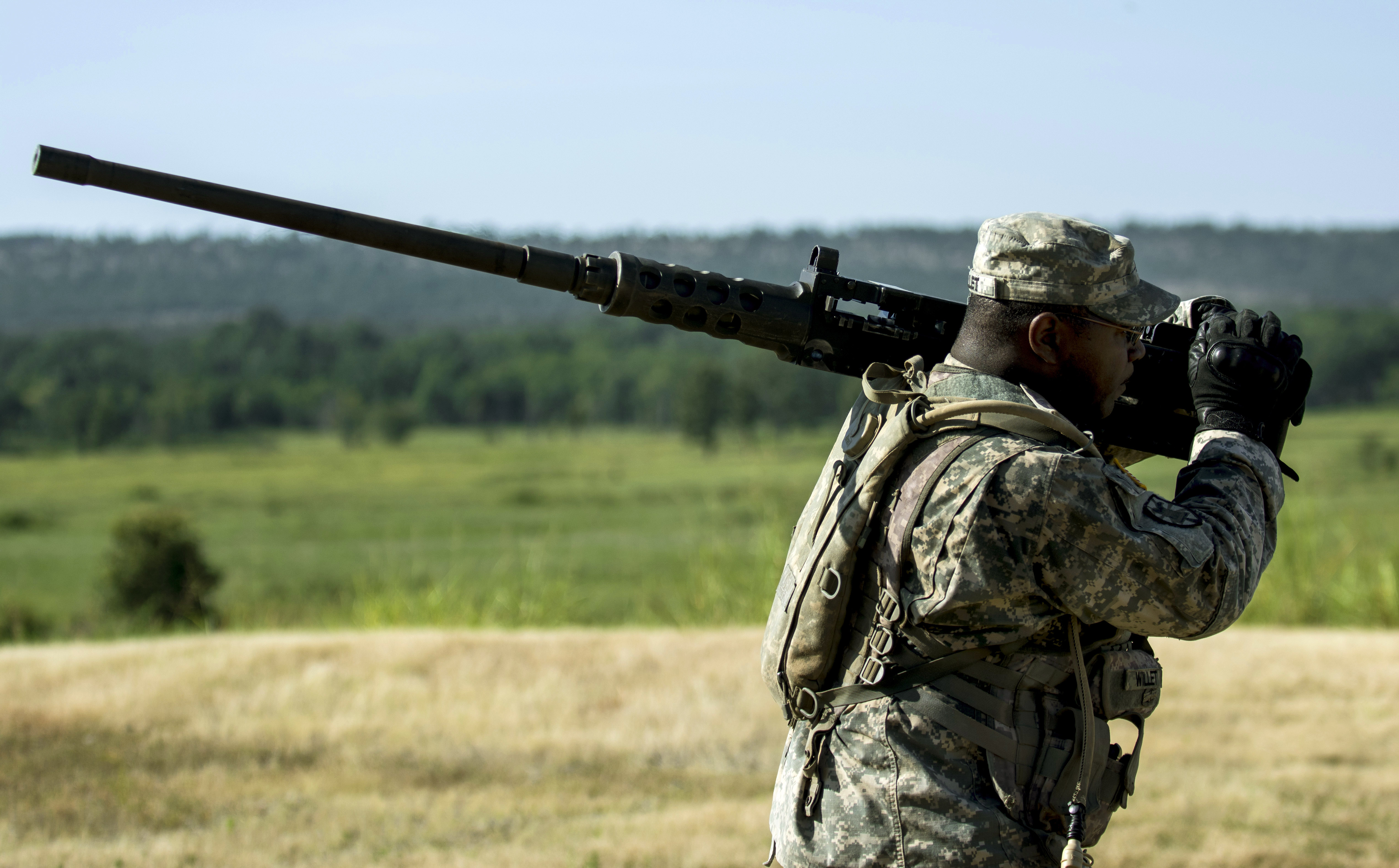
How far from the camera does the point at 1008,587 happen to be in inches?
105

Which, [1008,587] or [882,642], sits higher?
[1008,587]

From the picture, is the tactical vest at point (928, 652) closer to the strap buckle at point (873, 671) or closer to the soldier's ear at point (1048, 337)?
the strap buckle at point (873, 671)

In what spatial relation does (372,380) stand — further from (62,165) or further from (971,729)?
(971,729)

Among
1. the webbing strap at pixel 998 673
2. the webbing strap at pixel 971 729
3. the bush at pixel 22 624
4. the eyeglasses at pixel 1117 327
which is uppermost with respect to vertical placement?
the eyeglasses at pixel 1117 327

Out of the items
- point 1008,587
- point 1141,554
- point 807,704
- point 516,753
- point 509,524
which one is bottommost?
point 509,524

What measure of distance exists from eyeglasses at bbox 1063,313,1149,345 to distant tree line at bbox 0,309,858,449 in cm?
7099

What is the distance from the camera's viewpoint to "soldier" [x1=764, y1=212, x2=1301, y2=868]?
2637mm

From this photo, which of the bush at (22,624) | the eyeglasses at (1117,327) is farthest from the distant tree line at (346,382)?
the eyeglasses at (1117,327)

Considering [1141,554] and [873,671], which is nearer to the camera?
[1141,554]

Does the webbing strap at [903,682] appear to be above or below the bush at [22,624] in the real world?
above

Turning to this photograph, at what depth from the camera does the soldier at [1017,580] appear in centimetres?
Answer: 264

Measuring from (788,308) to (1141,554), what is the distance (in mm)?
1083

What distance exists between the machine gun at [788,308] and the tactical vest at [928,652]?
0.34 metres

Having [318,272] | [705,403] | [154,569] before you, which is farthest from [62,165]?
[318,272]
